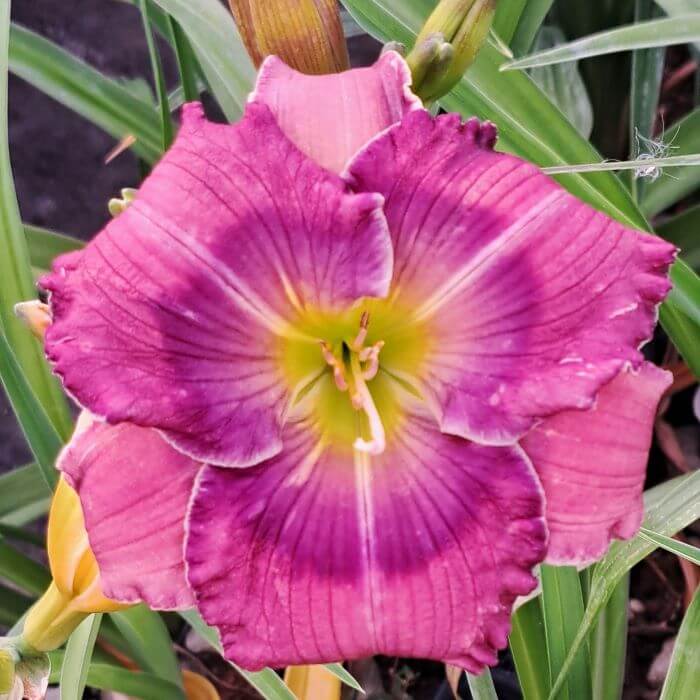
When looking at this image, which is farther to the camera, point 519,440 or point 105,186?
point 105,186

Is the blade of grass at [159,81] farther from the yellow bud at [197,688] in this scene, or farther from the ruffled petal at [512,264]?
the yellow bud at [197,688]

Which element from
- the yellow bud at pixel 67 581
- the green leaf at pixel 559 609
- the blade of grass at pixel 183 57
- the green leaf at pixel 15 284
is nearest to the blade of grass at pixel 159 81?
the blade of grass at pixel 183 57

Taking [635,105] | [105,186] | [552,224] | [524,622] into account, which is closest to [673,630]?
[524,622]

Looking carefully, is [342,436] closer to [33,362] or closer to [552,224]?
[552,224]

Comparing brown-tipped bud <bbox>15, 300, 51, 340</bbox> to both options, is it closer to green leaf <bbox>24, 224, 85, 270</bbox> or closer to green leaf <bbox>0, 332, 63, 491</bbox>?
green leaf <bbox>0, 332, 63, 491</bbox>

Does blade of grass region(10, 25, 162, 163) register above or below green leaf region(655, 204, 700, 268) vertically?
above

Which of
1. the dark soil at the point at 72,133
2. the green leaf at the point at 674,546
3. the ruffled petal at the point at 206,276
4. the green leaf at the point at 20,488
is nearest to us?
the ruffled petal at the point at 206,276

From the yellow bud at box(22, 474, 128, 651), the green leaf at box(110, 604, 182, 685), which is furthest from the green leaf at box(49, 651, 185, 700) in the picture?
the yellow bud at box(22, 474, 128, 651)
